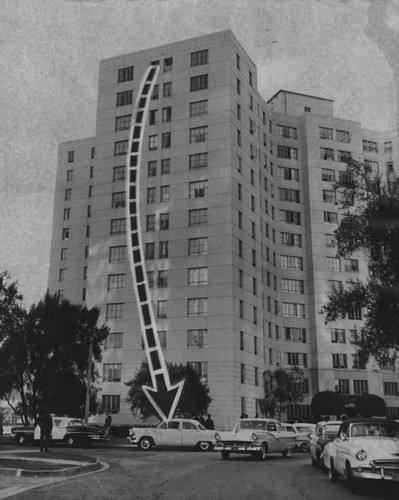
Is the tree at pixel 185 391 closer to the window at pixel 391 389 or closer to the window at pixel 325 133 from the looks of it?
the window at pixel 391 389

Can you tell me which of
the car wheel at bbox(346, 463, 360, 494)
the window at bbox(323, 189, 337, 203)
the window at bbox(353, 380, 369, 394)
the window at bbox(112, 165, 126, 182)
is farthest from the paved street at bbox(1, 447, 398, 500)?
the window at bbox(323, 189, 337, 203)

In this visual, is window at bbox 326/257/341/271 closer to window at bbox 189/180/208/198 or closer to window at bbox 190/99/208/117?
window at bbox 189/180/208/198

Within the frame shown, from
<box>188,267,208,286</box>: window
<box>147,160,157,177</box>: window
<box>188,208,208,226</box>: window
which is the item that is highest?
<box>147,160,157,177</box>: window

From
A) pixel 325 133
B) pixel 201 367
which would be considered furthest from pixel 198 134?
pixel 201 367

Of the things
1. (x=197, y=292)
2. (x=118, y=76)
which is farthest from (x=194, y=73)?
(x=197, y=292)

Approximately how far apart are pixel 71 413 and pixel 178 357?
15.0 m

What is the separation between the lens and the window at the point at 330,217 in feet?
245

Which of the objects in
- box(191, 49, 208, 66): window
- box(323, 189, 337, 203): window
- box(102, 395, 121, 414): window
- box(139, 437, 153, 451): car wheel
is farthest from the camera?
box(323, 189, 337, 203): window

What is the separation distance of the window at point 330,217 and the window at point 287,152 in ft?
27.7

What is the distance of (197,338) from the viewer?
57.8 meters

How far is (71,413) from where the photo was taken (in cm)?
4497

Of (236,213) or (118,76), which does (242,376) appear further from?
(118,76)

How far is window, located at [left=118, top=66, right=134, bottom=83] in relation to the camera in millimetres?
68500

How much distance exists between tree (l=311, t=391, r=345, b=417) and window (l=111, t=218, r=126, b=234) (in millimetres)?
26824
